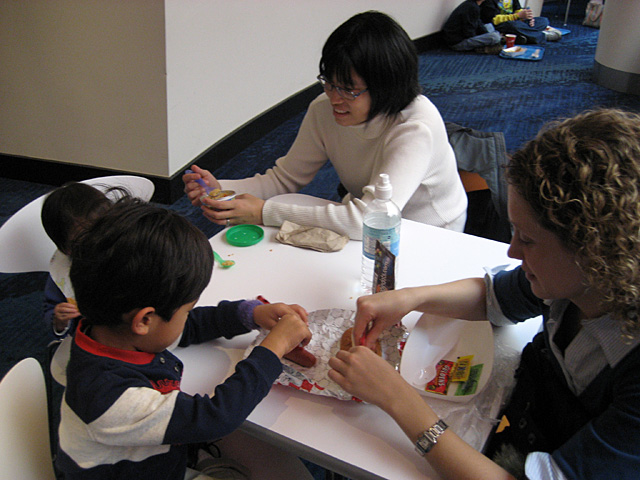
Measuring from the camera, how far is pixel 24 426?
3.09 ft

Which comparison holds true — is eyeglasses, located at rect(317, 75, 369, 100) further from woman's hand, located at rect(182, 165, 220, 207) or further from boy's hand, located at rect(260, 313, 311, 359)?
boy's hand, located at rect(260, 313, 311, 359)

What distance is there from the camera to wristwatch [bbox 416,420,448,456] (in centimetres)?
82

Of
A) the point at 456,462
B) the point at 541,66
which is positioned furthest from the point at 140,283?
the point at 541,66

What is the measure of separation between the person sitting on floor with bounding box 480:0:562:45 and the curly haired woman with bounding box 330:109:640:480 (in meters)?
6.25

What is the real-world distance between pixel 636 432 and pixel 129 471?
787mm

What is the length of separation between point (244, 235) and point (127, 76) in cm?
178

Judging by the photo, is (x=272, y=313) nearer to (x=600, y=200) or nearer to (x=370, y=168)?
(x=600, y=200)

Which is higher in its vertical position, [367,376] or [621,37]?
[621,37]

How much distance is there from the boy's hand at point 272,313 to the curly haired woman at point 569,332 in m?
0.13

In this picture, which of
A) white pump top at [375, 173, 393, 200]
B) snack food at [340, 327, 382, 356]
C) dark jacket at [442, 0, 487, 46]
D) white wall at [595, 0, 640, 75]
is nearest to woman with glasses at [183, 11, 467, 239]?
white pump top at [375, 173, 393, 200]

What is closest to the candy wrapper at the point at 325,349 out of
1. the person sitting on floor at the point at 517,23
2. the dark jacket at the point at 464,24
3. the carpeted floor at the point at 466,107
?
the carpeted floor at the point at 466,107

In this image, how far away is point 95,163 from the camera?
309cm

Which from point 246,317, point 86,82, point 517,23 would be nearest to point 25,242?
point 246,317

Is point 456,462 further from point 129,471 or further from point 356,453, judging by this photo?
point 129,471
